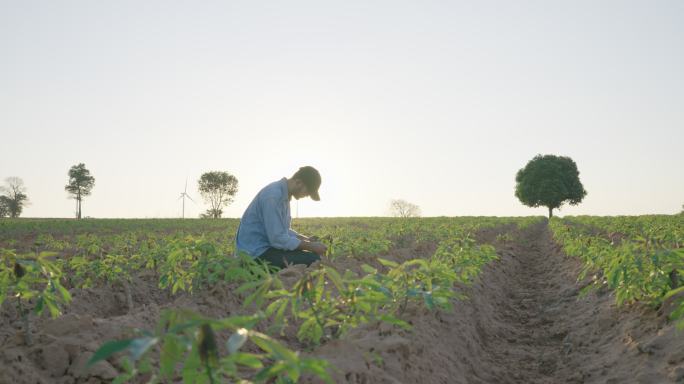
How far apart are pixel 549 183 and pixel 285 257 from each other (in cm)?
5869

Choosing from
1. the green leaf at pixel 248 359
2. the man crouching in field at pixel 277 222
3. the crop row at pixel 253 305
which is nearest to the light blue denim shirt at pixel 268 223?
the man crouching in field at pixel 277 222

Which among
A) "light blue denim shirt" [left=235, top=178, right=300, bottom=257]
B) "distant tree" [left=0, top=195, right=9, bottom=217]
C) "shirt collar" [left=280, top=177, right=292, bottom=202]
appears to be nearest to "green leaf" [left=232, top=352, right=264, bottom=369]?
"light blue denim shirt" [left=235, top=178, right=300, bottom=257]

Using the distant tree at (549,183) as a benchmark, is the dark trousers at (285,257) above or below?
below

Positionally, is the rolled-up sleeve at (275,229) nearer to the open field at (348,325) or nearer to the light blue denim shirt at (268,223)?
the light blue denim shirt at (268,223)

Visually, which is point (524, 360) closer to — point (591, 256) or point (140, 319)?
point (591, 256)

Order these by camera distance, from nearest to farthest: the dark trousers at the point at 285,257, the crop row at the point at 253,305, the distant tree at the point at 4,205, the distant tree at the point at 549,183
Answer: the crop row at the point at 253,305, the dark trousers at the point at 285,257, the distant tree at the point at 549,183, the distant tree at the point at 4,205

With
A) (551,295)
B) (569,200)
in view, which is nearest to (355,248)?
(551,295)

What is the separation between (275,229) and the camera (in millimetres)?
5633

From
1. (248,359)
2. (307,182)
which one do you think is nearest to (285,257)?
(307,182)

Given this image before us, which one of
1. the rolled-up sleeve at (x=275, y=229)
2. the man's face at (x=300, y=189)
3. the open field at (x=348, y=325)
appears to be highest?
the man's face at (x=300, y=189)

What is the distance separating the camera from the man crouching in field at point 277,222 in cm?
562

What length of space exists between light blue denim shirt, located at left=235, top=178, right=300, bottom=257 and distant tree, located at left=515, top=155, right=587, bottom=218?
192 feet

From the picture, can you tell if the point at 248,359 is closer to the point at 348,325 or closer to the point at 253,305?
the point at 348,325

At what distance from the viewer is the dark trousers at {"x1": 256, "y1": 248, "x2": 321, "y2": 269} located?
589cm
